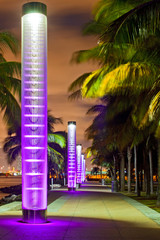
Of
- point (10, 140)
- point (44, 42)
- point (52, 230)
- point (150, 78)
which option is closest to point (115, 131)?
point (150, 78)

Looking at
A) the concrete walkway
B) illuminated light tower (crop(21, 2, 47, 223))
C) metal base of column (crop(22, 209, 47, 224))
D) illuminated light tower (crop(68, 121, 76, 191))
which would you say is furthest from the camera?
illuminated light tower (crop(68, 121, 76, 191))

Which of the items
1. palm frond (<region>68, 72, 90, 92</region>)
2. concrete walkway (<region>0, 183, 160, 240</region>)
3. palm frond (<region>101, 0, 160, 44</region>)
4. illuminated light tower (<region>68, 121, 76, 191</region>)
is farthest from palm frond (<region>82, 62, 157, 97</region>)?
illuminated light tower (<region>68, 121, 76, 191</region>)

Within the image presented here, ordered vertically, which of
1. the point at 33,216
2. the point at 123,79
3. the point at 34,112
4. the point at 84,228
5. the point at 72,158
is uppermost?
the point at 123,79

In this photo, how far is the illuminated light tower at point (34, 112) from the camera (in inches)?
462

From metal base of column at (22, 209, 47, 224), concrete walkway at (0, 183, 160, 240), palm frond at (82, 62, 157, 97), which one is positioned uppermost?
palm frond at (82, 62, 157, 97)

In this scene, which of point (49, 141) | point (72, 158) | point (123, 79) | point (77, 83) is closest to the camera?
point (123, 79)

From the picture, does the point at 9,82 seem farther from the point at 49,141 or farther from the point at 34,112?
the point at 49,141

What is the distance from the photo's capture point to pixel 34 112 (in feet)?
39.7

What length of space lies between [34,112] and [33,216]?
109 inches

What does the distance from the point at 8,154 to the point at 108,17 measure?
31.2 m

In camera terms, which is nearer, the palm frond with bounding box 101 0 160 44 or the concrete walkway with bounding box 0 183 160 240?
the concrete walkway with bounding box 0 183 160 240

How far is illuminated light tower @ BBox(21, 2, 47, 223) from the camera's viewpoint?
1174 centimetres

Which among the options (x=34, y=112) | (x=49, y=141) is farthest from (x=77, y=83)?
(x=49, y=141)

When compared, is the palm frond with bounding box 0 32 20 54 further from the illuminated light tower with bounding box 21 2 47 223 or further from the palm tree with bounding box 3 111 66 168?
the palm tree with bounding box 3 111 66 168
